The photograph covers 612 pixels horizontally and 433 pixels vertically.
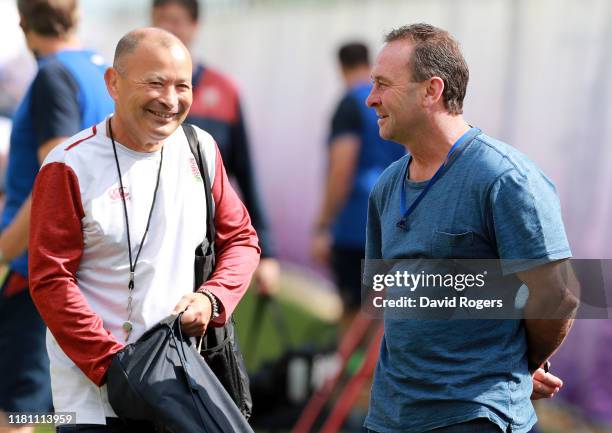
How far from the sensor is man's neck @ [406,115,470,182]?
326 cm

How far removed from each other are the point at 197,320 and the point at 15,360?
4.79ft

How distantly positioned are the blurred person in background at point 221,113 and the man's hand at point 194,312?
2195 millimetres

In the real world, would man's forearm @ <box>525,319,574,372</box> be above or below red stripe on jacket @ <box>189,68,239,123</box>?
below

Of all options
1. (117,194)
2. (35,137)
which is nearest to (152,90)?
(117,194)

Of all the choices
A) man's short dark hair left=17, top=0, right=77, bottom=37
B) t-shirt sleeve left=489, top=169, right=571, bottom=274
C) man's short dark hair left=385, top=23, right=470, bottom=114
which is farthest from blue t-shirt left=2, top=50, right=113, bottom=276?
t-shirt sleeve left=489, top=169, right=571, bottom=274

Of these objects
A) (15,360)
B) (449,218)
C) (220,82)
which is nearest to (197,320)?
(449,218)

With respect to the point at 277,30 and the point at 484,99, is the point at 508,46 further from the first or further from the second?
the point at 277,30

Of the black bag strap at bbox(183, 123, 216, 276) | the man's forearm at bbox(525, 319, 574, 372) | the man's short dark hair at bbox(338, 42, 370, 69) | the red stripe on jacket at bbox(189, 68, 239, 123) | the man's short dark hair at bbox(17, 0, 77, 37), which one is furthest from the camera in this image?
the man's short dark hair at bbox(338, 42, 370, 69)

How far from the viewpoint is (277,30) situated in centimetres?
973

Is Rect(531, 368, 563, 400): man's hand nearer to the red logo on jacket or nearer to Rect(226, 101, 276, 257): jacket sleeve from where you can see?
the red logo on jacket

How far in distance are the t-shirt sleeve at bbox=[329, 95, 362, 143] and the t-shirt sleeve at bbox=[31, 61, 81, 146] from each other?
3.00 metres

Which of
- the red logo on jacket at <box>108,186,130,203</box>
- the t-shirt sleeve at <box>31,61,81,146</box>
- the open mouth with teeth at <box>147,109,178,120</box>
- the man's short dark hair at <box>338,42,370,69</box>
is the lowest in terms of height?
the man's short dark hair at <box>338,42,370,69</box>

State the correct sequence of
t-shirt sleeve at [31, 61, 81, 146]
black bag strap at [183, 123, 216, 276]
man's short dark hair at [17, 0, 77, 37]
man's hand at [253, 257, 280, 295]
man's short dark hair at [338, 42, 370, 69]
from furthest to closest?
man's short dark hair at [338, 42, 370, 69] → man's hand at [253, 257, 280, 295] → man's short dark hair at [17, 0, 77, 37] → t-shirt sleeve at [31, 61, 81, 146] → black bag strap at [183, 123, 216, 276]

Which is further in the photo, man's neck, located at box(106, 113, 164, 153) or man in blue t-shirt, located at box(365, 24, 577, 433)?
man's neck, located at box(106, 113, 164, 153)
